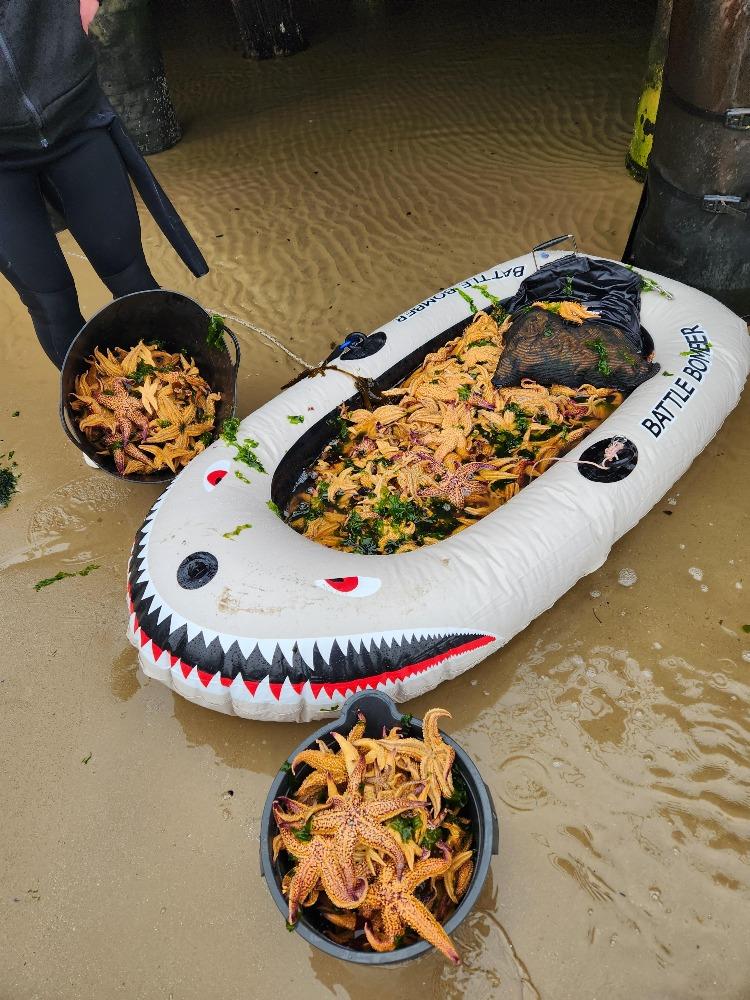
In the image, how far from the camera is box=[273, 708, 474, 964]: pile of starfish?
2156 mm

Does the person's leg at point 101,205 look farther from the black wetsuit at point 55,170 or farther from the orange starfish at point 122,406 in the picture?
the orange starfish at point 122,406

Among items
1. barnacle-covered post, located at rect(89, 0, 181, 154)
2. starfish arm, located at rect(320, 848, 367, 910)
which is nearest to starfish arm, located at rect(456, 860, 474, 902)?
starfish arm, located at rect(320, 848, 367, 910)

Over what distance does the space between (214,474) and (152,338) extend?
1261 millimetres

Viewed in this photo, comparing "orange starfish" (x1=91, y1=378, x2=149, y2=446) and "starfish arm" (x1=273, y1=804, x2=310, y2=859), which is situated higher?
"orange starfish" (x1=91, y1=378, x2=149, y2=446)

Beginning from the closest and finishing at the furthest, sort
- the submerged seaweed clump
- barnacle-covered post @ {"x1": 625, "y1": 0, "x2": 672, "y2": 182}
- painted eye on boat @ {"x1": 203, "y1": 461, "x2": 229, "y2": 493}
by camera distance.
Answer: painted eye on boat @ {"x1": 203, "y1": 461, "x2": 229, "y2": 493} < the submerged seaweed clump < barnacle-covered post @ {"x1": 625, "y1": 0, "x2": 672, "y2": 182}

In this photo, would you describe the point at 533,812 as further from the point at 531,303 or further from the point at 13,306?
the point at 13,306

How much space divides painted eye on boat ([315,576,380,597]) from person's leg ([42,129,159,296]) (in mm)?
2330

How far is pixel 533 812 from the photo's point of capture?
281cm

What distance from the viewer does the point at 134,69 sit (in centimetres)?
A: 762

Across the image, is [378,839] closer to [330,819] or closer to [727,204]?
[330,819]

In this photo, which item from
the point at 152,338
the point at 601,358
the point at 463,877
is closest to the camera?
the point at 463,877

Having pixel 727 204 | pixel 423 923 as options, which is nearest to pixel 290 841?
pixel 423 923

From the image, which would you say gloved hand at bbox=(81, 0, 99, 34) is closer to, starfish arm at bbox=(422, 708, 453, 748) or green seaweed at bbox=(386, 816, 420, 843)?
starfish arm at bbox=(422, 708, 453, 748)

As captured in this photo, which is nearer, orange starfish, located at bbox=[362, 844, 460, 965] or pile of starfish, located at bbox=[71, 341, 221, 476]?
orange starfish, located at bbox=[362, 844, 460, 965]
